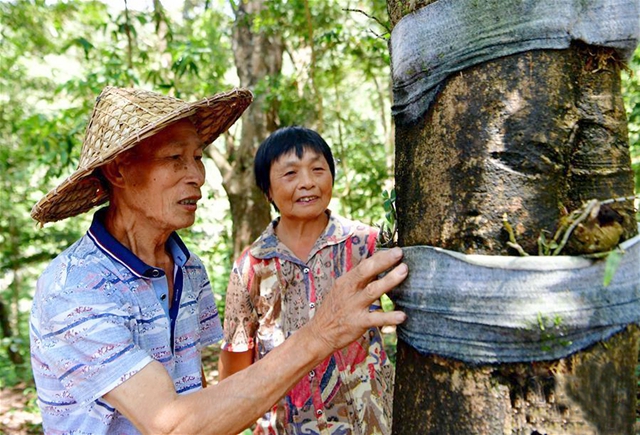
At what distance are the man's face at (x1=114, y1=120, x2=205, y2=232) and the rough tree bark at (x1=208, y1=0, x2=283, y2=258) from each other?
4460 millimetres

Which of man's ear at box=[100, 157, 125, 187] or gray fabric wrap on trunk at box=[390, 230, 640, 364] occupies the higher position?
man's ear at box=[100, 157, 125, 187]

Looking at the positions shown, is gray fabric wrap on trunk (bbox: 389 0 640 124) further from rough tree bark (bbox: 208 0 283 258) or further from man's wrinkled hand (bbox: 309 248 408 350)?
rough tree bark (bbox: 208 0 283 258)

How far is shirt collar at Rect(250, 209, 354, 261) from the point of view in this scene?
2.33 meters

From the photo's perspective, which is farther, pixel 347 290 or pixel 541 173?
pixel 347 290

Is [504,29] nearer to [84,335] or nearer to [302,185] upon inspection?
[84,335]

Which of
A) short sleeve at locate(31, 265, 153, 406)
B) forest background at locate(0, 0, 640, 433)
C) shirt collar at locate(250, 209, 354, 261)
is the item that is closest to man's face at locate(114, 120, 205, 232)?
short sleeve at locate(31, 265, 153, 406)

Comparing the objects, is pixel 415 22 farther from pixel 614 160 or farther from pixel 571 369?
pixel 571 369

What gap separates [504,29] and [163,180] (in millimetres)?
1197

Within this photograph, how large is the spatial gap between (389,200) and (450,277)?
0.39 m

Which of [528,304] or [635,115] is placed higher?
[635,115]

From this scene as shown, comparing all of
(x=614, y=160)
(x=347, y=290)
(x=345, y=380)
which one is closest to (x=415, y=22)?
(x=614, y=160)

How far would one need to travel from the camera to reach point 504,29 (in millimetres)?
998

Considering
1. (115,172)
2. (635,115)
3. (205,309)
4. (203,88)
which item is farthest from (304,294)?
(203,88)

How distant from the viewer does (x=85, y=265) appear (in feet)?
5.24
